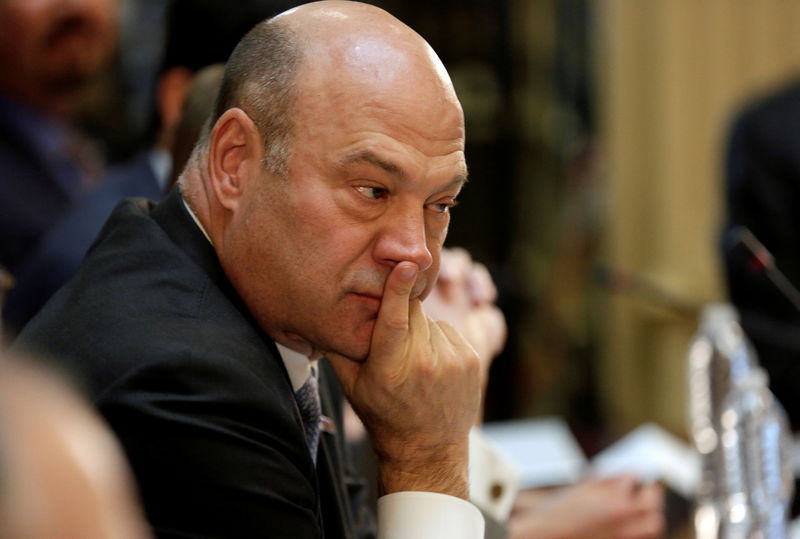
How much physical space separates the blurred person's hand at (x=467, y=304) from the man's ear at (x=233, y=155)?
1.81 ft

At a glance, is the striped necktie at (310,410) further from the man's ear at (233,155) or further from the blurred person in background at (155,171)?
the blurred person in background at (155,171)

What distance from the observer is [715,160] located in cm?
452

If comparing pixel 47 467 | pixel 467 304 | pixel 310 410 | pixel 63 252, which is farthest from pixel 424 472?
pixel 63 252

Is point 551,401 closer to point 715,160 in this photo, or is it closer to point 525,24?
point 715,160

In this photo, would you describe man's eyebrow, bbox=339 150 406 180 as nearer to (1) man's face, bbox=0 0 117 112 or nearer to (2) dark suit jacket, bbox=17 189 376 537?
(2) dark suit jacket, bbox=17 189 376 537

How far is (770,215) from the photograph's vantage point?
9.61ft

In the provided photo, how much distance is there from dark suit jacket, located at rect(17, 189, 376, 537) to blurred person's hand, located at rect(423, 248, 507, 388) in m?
0.52

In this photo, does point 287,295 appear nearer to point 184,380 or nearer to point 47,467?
point 184,380

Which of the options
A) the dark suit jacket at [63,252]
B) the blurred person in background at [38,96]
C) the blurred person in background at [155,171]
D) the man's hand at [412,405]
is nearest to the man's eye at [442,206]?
the man's hand at [412,405]

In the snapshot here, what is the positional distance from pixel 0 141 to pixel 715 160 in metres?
2.90

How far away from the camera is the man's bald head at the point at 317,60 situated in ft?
3.47

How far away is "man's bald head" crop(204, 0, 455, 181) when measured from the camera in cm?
106

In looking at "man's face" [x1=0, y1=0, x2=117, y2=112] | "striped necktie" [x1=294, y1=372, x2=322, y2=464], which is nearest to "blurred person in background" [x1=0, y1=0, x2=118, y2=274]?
"man's face" [x1=0, y1=0, x2=117, y2=112]

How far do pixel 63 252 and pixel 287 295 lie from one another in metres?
0.87
